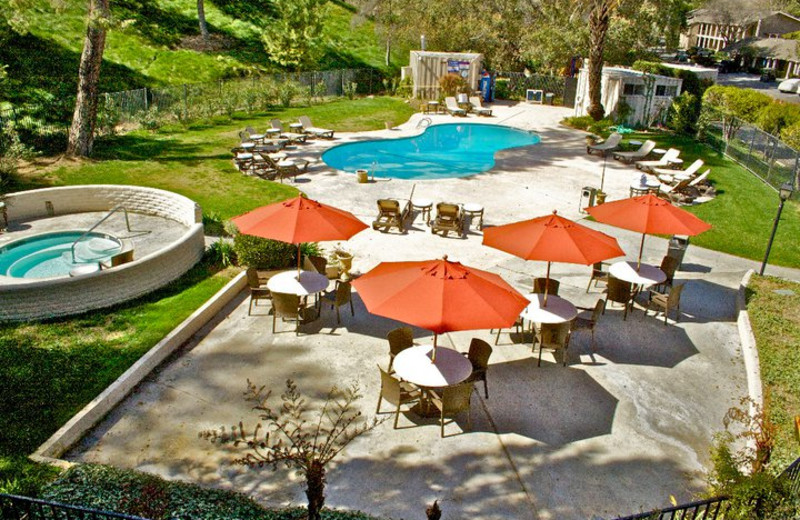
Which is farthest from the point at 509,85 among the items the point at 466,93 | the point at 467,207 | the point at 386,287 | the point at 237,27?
the point at 386,287

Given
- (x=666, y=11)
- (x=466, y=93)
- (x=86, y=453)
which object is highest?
(x=666, y=11)

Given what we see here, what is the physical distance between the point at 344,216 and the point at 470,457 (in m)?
5.38

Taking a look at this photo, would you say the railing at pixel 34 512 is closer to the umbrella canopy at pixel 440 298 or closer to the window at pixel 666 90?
the umbrella canopy at pixel 440 298

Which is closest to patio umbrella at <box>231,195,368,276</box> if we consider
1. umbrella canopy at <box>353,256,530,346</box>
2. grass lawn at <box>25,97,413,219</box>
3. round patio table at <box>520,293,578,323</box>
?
umbrella canopy at <box>353,256,530,346</box>

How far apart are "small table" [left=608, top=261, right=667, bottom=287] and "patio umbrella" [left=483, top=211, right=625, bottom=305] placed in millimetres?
1864

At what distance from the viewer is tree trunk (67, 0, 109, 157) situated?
2170 cm

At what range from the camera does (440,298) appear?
791cm

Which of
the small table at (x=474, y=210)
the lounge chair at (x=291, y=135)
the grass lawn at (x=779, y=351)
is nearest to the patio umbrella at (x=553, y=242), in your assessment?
the grass lawn at (x=779, y=351)

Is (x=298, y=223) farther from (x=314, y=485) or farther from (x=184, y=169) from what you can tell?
(x=184, y=169)

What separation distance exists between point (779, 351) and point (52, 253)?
17192 mm

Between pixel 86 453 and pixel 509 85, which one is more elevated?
pixel 509 85

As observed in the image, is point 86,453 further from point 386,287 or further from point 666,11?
point 666,11

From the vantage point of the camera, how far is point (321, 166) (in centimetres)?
2416

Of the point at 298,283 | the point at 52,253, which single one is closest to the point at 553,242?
the point at 298,283
